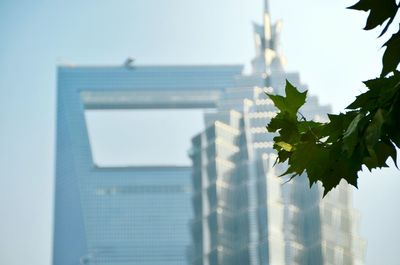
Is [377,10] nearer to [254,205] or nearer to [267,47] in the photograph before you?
[254,205]

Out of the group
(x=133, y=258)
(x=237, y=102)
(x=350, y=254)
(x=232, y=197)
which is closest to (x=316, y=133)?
(x=350, y=254)

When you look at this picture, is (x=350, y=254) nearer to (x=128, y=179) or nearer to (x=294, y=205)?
(x=294, y=205)

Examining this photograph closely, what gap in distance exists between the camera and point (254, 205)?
2985 inches

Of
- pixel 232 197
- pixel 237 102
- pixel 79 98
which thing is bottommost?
pixel 232 197

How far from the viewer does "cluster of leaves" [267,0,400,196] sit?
150 cm

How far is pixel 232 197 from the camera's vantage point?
259 feet

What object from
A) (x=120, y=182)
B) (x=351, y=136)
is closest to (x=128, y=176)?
(x=120, y=182)

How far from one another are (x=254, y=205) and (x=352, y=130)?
2935 inches

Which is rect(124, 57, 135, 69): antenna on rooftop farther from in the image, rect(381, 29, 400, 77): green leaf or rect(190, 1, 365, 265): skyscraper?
rect(381, 29, 400, 77): green leaf

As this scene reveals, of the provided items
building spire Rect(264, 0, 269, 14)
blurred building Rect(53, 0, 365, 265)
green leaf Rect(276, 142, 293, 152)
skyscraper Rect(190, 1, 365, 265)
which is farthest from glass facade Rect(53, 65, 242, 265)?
green leaf Rect(276, 142, 293, 152)

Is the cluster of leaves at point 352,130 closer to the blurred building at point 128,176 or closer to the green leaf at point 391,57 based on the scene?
the green leaf at point 391,57

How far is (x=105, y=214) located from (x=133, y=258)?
611 centimetres

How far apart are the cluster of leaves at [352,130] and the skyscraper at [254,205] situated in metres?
70.6

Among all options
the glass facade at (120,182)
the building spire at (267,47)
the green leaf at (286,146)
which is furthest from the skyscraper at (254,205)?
the green leaf at (286,146)
